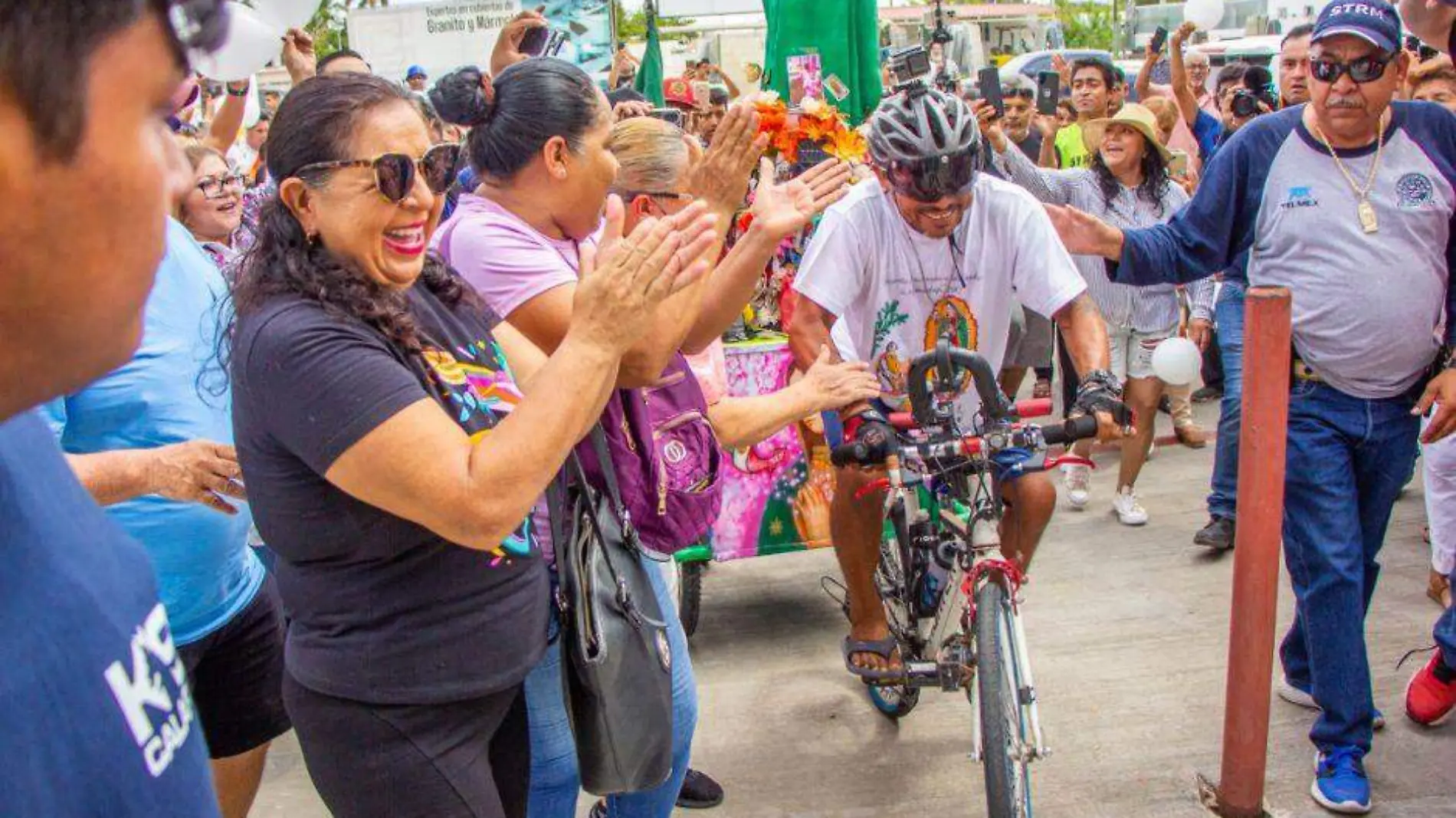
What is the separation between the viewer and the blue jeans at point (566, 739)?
8.24 ft

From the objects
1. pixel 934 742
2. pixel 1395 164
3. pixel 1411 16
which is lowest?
pixel 934 742

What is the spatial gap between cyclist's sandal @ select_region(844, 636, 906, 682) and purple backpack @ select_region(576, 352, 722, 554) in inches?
53.8

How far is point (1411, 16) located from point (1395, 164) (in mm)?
661

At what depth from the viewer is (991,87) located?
6.48m

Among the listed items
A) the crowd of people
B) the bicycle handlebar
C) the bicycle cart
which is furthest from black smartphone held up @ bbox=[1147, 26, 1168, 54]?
the bicycle handlebar

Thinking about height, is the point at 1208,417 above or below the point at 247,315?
below

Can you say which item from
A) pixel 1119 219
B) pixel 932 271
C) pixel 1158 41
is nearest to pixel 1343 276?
pixel 932 271

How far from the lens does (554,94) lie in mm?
2861

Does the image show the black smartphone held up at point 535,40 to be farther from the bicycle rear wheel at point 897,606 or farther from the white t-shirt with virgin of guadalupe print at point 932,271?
the bicycle rear wheel at point 897,606

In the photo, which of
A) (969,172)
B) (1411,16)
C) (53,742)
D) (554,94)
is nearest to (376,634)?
(53,742)

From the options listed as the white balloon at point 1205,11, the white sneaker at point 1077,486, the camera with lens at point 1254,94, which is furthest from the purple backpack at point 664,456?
the white balloon at point 1205,11

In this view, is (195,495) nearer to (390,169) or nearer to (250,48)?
(390,169)

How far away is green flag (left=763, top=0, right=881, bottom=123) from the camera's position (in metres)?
6.26

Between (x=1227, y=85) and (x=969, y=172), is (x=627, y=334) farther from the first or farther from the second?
(x=1227, y=85)
